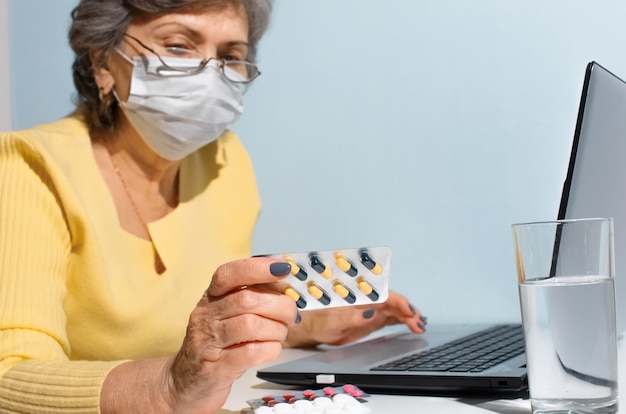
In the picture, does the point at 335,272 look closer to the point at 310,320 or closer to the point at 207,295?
the point at 207,295

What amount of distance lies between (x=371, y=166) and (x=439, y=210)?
148 mm

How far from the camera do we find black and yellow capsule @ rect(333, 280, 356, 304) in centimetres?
65

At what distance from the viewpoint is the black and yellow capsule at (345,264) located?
64 cm

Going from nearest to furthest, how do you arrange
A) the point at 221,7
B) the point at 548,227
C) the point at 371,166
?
the point at 548,227 < the point at 221,7 < the point at 371,166

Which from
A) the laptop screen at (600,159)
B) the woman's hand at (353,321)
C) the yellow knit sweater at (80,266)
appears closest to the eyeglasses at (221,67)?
the yellow knit sweater at (80,266)

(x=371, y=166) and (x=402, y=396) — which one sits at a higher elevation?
(x=371, y=166)

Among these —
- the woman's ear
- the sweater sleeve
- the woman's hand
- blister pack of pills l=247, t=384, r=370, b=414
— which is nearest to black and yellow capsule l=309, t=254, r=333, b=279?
blister pack of pills l=247, t=384, r=370, b=414

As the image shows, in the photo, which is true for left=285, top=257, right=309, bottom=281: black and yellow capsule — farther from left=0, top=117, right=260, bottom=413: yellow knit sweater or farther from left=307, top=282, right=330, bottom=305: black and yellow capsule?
left=0, top=117, right=260, bottom=413: yellow knit sweater

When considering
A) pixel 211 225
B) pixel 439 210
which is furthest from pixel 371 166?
pixel 211 225

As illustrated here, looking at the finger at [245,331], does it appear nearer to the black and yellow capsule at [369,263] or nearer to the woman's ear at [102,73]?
the black and yellow capsule at [369,263]

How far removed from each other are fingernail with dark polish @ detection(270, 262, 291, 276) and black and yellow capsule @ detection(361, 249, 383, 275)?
0.07 m

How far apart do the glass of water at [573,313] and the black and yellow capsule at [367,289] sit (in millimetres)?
136

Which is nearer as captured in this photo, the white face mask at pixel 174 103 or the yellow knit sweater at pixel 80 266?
the yellow knit sweater at pixel 80 266

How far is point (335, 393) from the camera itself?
717mm
